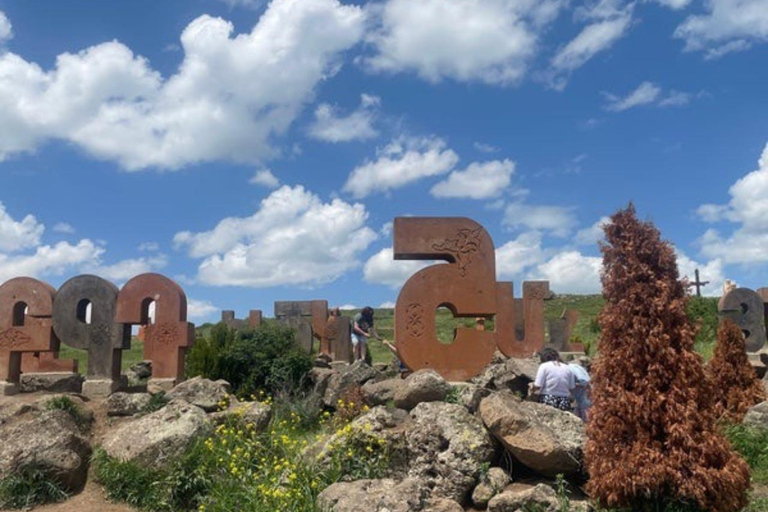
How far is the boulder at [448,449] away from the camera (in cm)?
695

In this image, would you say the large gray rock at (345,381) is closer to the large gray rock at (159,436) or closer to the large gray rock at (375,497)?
the large gray rock at (159,436)

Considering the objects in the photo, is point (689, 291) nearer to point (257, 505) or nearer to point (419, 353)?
point (257, 505)

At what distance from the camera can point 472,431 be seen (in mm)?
7195

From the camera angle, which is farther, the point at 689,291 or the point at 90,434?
the point at 90,434

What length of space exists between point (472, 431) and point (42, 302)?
40.6 ft

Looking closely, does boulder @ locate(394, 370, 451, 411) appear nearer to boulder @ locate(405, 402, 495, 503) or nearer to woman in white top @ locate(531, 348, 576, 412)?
woman in white top @ locate(531, 348, 576, 412)

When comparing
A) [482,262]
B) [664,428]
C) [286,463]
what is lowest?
[286,463]

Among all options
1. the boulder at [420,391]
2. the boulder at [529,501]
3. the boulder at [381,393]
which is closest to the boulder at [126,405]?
the boulder at [381,393]

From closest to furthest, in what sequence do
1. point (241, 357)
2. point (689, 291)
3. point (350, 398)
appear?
point (689, 291)
point (350, 398)
point (241, 357)

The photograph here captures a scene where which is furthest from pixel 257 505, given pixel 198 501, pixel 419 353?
pixel 419 353

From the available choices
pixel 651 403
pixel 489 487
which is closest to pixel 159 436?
pixel 489 487

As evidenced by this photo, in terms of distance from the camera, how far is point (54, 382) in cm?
1440

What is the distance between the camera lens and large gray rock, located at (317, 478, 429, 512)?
5789mm

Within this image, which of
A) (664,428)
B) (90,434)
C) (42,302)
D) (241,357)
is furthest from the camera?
(42,302)
